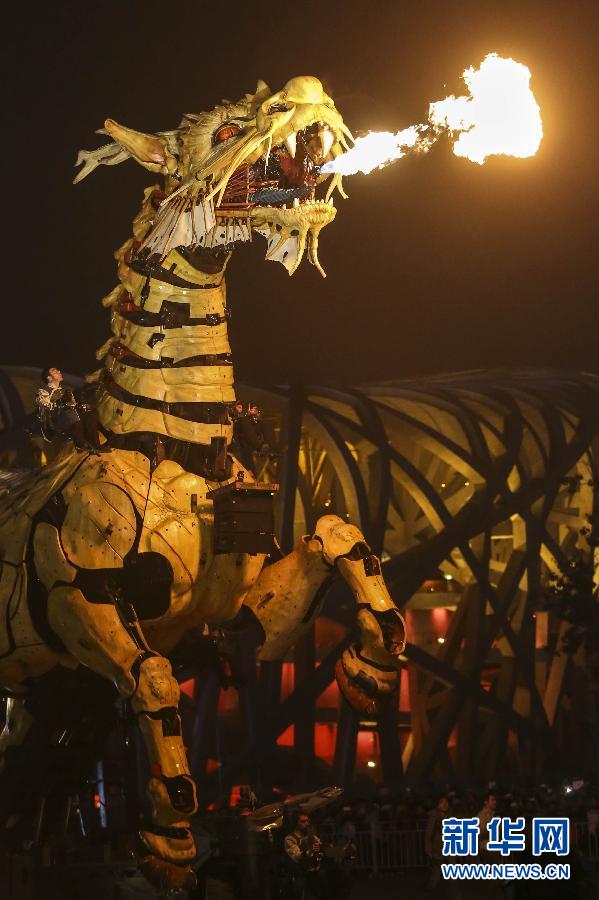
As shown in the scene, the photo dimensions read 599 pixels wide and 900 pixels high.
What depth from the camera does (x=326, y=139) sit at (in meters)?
9.22

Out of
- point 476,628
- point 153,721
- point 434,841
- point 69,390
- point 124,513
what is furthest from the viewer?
point 476,628

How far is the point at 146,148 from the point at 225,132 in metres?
0.66

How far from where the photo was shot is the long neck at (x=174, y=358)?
9.32 m

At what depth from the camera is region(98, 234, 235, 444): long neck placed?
9.32 metres

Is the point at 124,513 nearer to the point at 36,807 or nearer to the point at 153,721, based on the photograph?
the point at 153,721

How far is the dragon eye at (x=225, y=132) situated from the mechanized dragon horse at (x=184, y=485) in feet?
0.03

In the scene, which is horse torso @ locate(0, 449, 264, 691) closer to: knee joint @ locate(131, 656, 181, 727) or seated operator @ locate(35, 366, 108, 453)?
seated operator @ locate(35, 366, 108, 453)

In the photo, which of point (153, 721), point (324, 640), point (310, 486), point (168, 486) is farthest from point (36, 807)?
point (324, 640)

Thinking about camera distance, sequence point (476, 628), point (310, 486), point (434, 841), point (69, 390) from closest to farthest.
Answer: point (69, 390), point (434, 841), point (476, 628), point (310, 486)

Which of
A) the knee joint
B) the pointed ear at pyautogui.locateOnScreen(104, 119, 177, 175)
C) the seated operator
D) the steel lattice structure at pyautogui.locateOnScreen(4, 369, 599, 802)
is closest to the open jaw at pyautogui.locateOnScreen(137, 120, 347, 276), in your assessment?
the pointed ear at pyautogui.locateOnScreen(104, 119, 177, 175)

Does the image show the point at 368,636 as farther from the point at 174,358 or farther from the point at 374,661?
the point at 174,358

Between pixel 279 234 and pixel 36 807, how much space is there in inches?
195

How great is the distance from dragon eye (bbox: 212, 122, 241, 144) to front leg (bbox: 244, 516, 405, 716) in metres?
2.98

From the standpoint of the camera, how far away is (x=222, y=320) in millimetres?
9461
